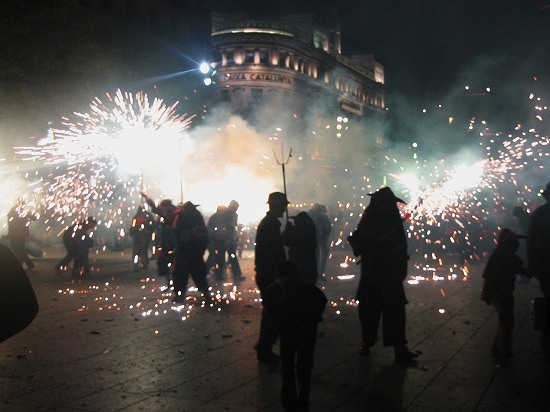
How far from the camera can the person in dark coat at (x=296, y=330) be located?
5.12 meters

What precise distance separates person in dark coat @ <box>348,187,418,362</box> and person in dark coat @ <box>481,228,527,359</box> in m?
0.89

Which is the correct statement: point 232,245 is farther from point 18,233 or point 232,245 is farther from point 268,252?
point 268,252

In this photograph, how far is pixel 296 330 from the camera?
5227 millimetres

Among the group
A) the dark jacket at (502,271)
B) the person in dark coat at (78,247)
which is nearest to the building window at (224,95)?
the person in dark coat at (78,247)

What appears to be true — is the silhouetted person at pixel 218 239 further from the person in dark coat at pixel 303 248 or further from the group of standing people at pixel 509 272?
the group of standing people at pixel 509 272

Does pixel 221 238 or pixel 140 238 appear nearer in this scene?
pixel 221 238

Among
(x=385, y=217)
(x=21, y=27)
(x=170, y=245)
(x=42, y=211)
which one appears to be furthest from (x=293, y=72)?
(x=385, y=217)

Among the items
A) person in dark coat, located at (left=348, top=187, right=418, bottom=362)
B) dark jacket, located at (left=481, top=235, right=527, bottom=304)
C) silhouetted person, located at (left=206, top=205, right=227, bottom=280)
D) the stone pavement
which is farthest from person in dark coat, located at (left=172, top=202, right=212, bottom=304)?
dark jacket, located at (left=481, top=235, right=527, bottom=304)

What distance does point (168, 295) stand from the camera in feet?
41.4

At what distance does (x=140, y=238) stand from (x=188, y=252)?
6691mm

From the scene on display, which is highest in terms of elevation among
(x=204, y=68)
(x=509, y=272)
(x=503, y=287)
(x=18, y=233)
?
(x=204, y=68)

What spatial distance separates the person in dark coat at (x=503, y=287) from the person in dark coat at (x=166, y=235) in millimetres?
6817

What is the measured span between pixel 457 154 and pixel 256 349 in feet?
142

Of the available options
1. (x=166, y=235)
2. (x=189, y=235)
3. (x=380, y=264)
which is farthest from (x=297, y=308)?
(x=166, y=235)
